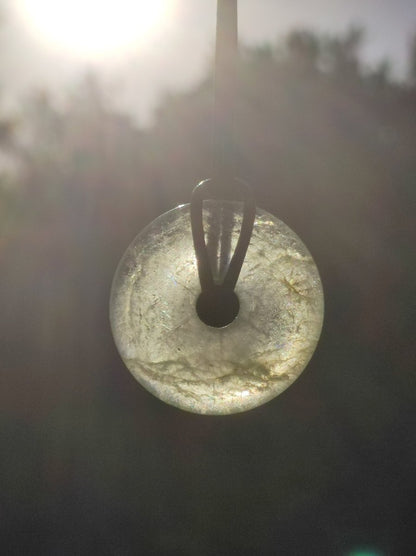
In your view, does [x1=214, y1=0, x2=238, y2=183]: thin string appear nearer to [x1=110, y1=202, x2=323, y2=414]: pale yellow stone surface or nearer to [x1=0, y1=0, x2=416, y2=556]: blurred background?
[x1=110, y1=202, x2=323, y2=414]: pale yellow stone surface

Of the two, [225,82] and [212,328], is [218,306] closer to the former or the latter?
[212,328]

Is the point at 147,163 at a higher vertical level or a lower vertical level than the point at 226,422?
higher

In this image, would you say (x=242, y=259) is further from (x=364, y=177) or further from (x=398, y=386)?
(x=364, y=177)

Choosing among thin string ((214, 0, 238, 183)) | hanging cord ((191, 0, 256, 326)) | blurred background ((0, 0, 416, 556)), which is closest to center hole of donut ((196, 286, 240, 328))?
hanging cord ((191, 0, 256, 326))

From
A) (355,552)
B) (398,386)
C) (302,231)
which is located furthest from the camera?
(302,231)

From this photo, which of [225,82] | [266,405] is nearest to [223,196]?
[225,82]

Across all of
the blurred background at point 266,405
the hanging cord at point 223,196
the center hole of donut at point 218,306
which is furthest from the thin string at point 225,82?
the blurred background at point 266,405

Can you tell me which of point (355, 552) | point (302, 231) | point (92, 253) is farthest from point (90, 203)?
point (355, 552)

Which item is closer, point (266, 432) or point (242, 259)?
point (242, 259)

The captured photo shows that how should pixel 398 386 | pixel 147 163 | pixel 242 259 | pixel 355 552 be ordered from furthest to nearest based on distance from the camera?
pixel 147 163 → pixel 398 386 → pixel 355 552 → pixel 242 259
